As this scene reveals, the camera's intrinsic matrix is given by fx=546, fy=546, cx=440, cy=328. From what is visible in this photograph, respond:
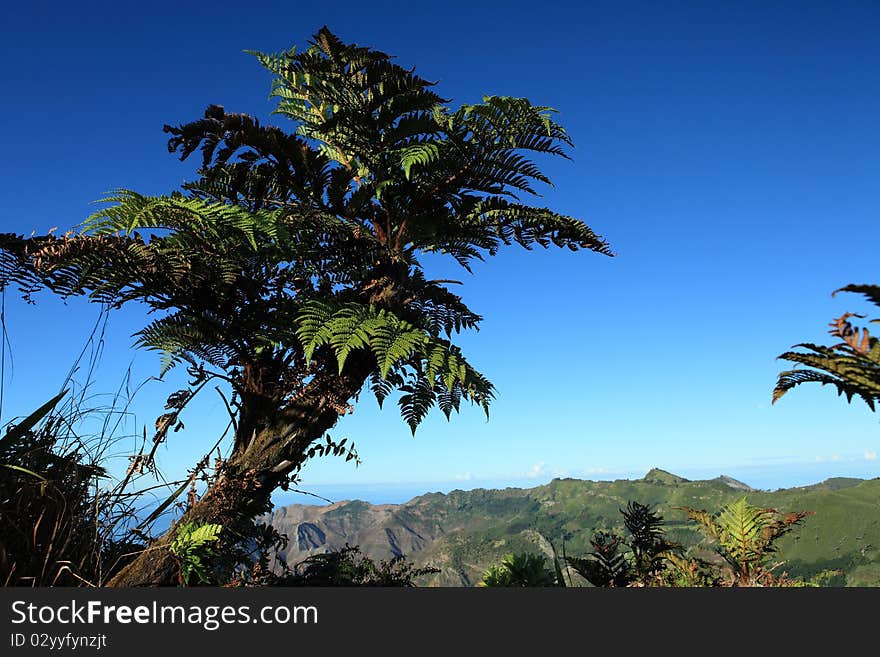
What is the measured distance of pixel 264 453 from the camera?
3.22m

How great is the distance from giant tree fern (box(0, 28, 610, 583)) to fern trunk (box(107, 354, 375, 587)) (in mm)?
11

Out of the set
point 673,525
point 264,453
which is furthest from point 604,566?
point 673,525

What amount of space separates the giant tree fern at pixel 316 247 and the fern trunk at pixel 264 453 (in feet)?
0.04

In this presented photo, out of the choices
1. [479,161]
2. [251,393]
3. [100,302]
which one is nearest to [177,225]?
[100,302]

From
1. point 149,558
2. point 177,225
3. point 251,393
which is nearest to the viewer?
point 149,558

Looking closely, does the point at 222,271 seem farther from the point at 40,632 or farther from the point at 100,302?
the point at 40,632

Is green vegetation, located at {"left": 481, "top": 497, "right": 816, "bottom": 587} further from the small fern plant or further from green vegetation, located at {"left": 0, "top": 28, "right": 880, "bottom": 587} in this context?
the small fern plant

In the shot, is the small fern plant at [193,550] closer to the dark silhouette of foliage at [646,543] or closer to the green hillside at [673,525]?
the dark silhouette of foliage at [646,543]

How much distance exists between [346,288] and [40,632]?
247 centimetres

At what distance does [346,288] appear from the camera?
388cm

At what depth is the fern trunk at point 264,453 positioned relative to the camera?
3.04 metres

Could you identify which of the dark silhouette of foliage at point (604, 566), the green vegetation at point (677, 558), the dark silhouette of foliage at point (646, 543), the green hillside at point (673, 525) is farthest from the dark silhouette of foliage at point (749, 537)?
the green hillside at point (673, 525)

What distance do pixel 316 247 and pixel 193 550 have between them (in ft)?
6.74

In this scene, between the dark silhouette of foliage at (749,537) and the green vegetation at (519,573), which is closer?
the dark silhouette of foliage at (749,537)
